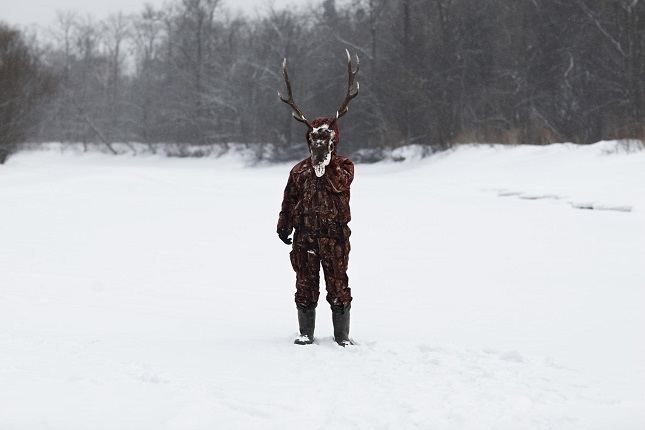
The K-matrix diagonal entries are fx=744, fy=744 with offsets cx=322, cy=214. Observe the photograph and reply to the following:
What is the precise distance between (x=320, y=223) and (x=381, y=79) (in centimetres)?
3506

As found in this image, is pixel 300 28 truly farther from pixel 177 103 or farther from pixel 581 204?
pixel 581 204

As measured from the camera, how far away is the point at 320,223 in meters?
5.34

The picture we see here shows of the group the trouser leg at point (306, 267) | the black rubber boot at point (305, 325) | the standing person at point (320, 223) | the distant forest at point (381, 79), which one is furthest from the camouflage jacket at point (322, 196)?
the distant forest at point (381, 79)

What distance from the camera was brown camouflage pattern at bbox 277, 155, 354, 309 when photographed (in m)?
5.35

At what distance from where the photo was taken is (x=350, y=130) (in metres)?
41.6

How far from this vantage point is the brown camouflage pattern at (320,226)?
5.35 m

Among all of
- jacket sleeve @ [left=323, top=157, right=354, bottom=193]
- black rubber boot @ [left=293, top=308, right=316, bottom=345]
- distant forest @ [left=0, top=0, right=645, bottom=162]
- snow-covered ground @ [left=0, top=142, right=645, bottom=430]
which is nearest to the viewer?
snow-covered ground @ [left=0, top=142, right=645, bottom=430]

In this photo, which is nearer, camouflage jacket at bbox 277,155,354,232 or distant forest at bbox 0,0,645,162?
camouflage jacket at bbox 277,155,354,232

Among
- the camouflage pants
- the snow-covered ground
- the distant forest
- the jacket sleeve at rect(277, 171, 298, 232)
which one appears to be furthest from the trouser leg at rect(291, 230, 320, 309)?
the distant forest

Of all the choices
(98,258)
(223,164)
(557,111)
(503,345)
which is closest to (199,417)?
(503,345)

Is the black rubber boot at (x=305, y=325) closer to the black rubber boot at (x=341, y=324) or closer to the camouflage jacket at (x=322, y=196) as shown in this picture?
the black rubber boot at (x=341, y=324)

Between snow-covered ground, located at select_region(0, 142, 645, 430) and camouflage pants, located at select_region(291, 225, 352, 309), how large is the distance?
0.37m

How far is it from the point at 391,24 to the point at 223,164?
1303cm

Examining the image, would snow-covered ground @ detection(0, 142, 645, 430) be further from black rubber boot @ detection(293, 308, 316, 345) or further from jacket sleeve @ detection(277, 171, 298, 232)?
jacket sleeve @ detection(277, 171, 298, 232)
